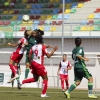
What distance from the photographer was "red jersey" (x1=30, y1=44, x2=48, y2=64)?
1119 centimetres

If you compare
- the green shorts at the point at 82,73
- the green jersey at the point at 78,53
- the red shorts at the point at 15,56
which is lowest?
the red shorts at the point at 15,56

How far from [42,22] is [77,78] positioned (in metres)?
20.0

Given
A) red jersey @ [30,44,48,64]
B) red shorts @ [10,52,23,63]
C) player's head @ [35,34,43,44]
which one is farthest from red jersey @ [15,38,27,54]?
player's head @ [35,34,43,44]

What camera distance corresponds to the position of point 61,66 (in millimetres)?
19391

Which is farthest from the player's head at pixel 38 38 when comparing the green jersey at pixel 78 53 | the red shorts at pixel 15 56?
the red shorts at pixel 15 56

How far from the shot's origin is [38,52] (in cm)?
1124

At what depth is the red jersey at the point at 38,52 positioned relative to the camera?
1119cm

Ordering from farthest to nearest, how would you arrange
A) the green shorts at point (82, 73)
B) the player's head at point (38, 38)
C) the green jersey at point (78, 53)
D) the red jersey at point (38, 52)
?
the green shorts at point (82, 73), the green jersey at point (78, 53), the red jersey at point (38, 52), the player's head at point (38, 38)

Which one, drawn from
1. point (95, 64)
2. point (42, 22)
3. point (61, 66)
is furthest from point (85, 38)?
point (61, 66)

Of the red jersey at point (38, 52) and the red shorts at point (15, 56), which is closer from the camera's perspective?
the red jersey at point (38, 52)

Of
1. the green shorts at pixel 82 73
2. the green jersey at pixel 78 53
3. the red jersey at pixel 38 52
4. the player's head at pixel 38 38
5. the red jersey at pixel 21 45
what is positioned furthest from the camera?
the red jersey at pixel 21 45

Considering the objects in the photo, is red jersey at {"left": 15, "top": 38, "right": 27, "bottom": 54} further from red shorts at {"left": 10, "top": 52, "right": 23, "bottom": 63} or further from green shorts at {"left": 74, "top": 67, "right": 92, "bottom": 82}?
green shorts at {"left": 74, "top": 67, "right": 92, "bottom": 82}

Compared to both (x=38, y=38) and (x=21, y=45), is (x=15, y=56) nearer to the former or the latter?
(x=21, y=45)

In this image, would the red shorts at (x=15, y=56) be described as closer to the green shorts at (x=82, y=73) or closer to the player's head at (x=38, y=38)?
the green shorts at (x=82, y=73)
